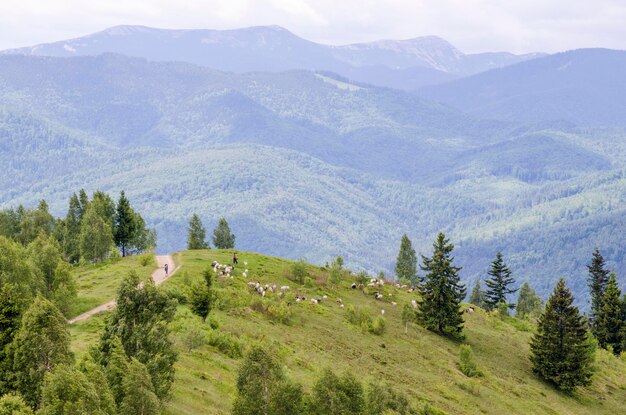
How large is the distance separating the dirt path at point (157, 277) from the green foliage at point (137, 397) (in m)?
28.5

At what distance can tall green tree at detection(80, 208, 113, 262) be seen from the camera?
95.2 meters

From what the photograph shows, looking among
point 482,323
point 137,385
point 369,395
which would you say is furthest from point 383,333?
point 137,385

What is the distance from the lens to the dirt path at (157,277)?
5937 centimetres

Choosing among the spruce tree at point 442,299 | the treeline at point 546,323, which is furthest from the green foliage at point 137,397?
the spruce tree at point 442,299

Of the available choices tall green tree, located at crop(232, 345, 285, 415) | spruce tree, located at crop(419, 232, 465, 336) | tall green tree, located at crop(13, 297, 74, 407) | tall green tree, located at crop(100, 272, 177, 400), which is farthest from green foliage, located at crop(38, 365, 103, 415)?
spruce tree, located at crop(419, 232, 465, 336)

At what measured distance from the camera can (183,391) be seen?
41.7 m

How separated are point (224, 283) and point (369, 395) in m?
40.8

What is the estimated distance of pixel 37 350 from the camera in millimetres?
33312

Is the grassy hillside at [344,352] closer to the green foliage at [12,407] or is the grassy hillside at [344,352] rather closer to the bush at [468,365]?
the bush at [468,365]

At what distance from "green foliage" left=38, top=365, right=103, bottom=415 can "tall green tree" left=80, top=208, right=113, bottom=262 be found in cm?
6960

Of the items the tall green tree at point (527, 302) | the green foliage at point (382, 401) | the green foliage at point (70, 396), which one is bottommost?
the tall green tree at point (527, 302)

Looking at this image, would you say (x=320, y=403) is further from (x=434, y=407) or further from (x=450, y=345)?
(x=450, y=345)

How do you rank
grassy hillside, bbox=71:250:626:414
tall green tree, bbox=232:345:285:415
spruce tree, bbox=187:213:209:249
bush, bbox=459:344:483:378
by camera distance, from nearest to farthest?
tall green tree, bbox=232:345:285:415
grassy hillside, bbox=71:250:626:414
bush, bbox=459:344:483:378
spruce tree, bbox=187:213:209:249

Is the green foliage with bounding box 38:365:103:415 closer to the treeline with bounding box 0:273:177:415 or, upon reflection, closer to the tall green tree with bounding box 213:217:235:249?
the treeline with bounding box 0:273:177:415
